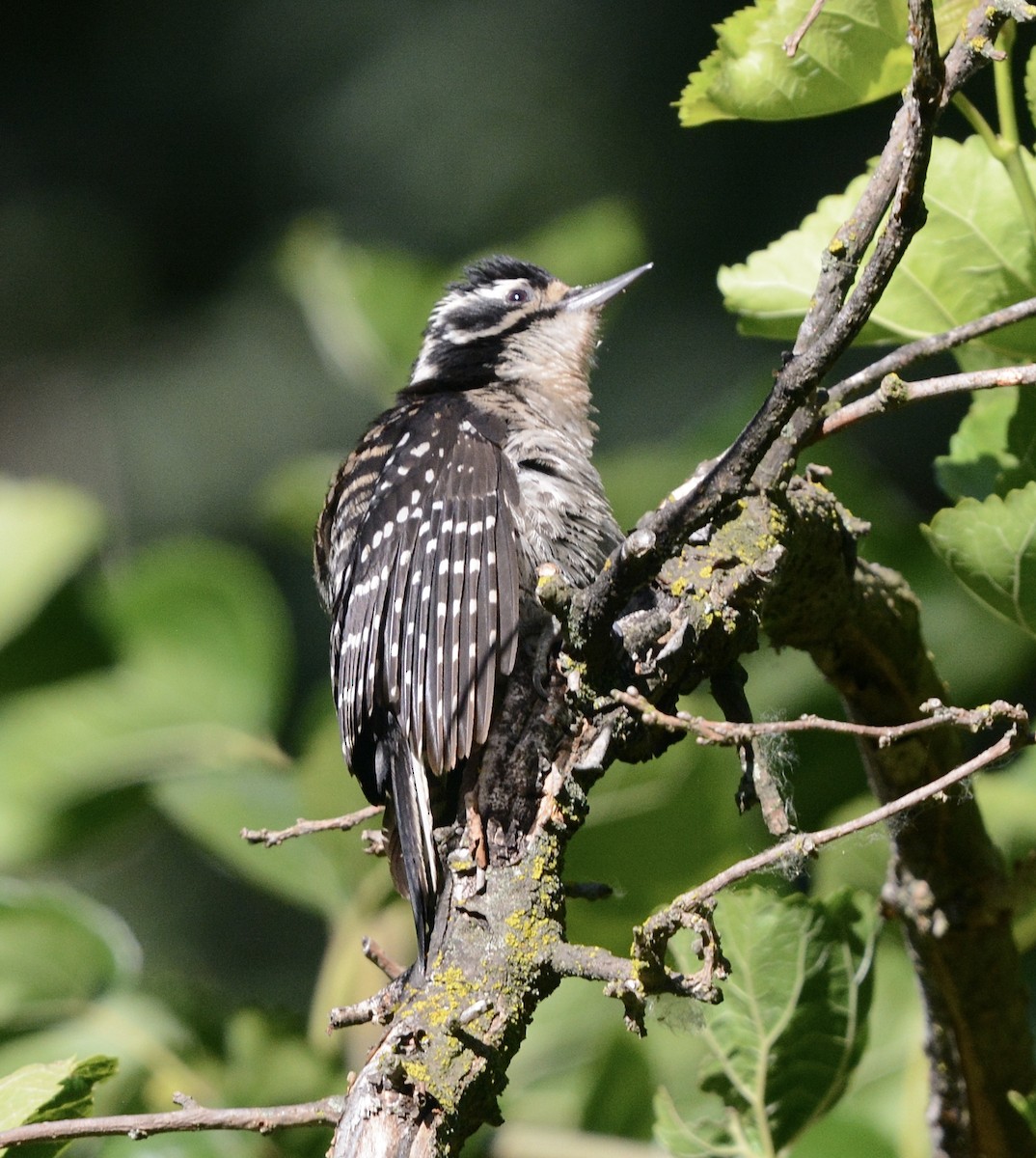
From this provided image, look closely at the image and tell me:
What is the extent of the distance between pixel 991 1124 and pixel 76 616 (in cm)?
163

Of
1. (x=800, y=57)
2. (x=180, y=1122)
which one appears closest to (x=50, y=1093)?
(x=180, y=1122)

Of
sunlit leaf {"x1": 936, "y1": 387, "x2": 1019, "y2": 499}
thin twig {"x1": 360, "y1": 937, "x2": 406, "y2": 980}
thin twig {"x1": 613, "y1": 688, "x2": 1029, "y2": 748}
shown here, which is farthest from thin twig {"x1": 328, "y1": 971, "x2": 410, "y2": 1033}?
sunlit leaf {"x1": 936, "y1": 387, "x2": 1019, "y2": 499}

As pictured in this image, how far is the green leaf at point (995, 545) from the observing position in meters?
1.50

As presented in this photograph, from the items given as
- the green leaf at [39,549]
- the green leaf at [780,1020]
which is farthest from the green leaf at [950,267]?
the green leaf at [39,549]

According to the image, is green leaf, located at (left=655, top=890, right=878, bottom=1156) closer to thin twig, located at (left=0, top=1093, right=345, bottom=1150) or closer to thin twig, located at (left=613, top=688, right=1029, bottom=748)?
thin twig, located at (left=613, top=688, right=1029, bottom=748)

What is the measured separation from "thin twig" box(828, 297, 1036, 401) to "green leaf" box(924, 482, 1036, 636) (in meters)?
0.16

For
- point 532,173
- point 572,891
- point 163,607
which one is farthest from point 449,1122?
point 532,173

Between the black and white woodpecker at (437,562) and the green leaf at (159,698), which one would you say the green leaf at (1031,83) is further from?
the green leaf at (159,698)

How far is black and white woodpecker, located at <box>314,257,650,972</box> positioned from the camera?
190 centimetres

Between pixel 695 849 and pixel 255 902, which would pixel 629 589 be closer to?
pixel 695 849

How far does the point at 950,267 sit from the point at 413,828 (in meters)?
0.95

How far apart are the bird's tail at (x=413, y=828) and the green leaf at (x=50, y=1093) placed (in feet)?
1.21

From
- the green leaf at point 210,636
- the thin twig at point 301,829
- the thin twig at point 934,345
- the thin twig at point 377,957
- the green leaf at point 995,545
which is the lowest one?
the thin twig at point 377,957

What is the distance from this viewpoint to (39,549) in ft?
7.98
